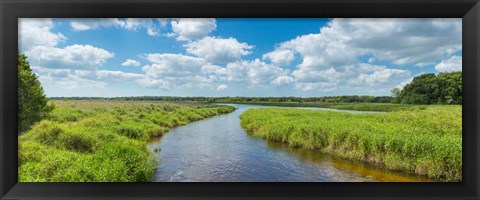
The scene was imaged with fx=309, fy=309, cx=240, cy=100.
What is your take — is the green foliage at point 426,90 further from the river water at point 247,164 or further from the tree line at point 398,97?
the river water at point 247,164

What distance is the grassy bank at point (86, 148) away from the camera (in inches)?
112

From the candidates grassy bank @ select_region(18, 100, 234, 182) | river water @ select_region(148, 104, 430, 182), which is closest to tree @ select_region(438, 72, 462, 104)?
river water @ select_region(148, 104, 430, 182)

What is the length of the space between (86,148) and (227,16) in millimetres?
3491

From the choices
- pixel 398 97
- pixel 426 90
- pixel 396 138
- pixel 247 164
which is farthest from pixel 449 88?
pixel 247 164

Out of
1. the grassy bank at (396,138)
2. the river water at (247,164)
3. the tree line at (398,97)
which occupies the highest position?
the tree line at (398,97)

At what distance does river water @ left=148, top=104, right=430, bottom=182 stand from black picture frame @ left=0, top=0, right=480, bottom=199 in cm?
285

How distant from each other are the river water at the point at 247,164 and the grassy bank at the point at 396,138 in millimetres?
181

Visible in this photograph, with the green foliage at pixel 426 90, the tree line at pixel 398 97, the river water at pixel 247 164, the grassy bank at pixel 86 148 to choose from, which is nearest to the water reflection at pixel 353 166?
the river water at pixel 247 164

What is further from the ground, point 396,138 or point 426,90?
point 426,90

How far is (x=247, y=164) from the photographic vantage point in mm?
6031

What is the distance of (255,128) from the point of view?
30.6ft

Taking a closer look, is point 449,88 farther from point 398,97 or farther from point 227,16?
point 227,16
